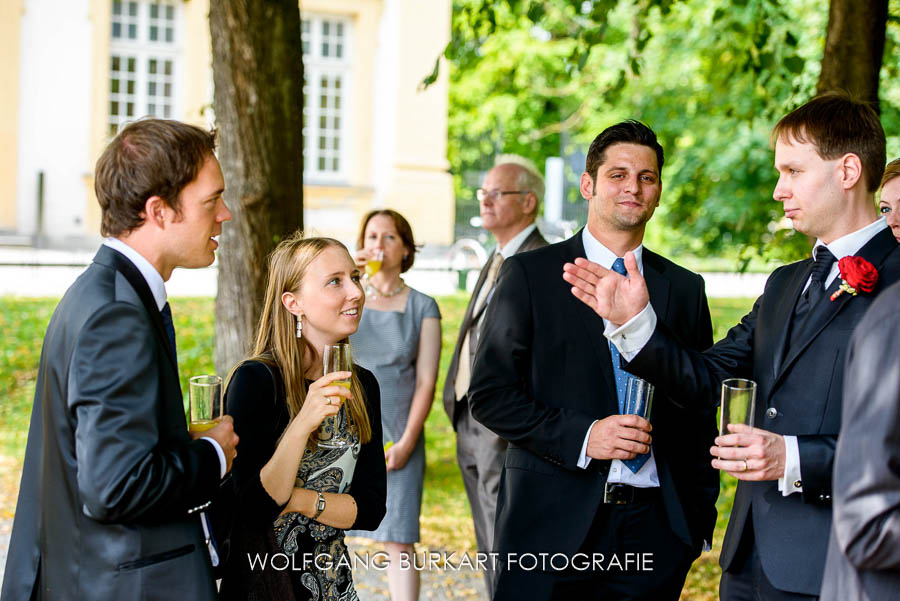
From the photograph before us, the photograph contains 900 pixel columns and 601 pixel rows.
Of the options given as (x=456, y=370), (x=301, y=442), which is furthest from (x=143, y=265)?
(x=456, y=370)

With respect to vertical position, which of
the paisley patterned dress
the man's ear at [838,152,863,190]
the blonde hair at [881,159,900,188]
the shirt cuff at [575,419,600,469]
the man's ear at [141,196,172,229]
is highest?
the blonde hair at [881,159,900,188]

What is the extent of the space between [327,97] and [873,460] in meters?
23.8

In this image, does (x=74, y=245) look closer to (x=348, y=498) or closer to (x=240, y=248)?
(x=240, y=248)

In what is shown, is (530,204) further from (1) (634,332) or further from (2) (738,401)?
(2) (738,401)

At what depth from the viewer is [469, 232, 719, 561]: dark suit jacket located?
3445 mm

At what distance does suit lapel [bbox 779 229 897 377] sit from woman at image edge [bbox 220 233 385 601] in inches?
52.1

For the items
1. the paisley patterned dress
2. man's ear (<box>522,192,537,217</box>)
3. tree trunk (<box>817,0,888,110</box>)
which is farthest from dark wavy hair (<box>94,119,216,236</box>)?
tree trunk (<box>817,0,888,110</box>)

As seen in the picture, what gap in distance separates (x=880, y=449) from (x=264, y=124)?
4441 millimetres

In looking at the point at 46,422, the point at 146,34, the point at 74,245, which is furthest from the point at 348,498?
the point at 146,34

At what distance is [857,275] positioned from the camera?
2748 mm

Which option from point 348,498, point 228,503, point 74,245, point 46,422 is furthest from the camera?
point 74,245

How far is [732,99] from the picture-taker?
19078 millimetres

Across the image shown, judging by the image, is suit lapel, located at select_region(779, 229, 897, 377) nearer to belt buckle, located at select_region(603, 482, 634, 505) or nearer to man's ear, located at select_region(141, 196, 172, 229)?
belt buckle, located at select_region(603, 482, 634, 505)

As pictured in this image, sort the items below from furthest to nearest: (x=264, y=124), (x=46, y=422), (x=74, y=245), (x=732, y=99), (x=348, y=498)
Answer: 1. (x=74, y=245)
2. (x=732, y=99)
3. (x=264, y=124)
4. (x=348, y=498)
5. (x=46, y=422)
